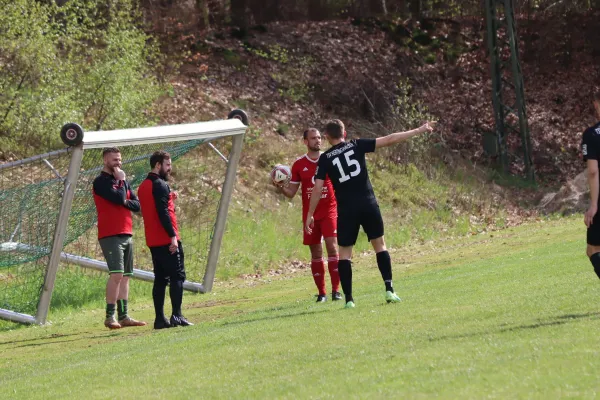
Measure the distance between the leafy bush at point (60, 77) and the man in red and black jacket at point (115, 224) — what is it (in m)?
9.62

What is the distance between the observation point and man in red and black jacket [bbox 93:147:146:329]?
12805 millimetres

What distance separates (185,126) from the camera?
51.1 ft

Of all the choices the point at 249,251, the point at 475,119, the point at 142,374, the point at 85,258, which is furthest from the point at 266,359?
the point at 475,119

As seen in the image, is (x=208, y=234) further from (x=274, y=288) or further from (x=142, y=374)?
(x=142, y=374)

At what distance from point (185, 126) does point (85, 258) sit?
273cm

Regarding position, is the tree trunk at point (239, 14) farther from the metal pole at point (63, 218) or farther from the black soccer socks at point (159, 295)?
the black soccer socks at point (159, 295)

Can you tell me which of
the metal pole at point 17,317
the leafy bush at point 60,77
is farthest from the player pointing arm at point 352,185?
the leafy bush at point 60,77

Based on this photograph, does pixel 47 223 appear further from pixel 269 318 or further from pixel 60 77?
pixel 60 77

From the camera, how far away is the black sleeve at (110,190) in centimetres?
1274

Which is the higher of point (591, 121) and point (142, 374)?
point (591, 121)

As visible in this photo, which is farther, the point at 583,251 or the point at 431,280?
the point at 583,251

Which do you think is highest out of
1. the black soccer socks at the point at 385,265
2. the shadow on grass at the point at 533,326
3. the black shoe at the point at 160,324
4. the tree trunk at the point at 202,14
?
the tree trunk at the point at 202,14

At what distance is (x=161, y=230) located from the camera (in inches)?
485

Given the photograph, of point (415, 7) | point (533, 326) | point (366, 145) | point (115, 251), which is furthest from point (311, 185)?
point (415, 7)
